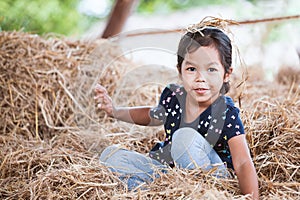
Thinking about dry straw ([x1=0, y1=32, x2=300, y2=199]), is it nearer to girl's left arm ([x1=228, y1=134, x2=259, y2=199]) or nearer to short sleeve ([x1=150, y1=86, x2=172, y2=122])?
girl's left arm ([x1=228, y1=134, x2=259, y2=199])

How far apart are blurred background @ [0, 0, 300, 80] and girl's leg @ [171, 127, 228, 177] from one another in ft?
1.10

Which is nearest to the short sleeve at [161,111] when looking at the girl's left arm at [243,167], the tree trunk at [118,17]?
the girl's left arm at [243,167]

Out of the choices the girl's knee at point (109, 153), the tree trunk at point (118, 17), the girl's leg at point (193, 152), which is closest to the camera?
the girl's leg at point (193, 152)

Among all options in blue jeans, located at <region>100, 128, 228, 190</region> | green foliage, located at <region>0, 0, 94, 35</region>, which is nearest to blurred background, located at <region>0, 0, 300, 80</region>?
green foliage, located at <region>0, 0, 94, 35</region>

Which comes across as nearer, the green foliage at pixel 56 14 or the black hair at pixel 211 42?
the black hair at pixel 211 42

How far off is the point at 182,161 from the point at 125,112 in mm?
349

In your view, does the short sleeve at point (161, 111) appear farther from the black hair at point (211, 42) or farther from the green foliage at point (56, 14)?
the green foliage at point (56, 14)

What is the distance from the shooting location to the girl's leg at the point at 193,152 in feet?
4.61

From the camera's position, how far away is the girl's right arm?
1.67 meters

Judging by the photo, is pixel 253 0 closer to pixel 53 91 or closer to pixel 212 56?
pixel 53 91

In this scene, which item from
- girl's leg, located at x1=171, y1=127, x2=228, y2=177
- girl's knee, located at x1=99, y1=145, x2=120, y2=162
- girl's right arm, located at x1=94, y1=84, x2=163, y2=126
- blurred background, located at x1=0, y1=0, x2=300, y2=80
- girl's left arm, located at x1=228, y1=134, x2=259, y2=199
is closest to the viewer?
girl's left arm, located at x1=228, y1=134, x2=259, y2=199

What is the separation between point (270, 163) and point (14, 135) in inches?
44.4

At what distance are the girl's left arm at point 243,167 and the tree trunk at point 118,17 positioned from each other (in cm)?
205

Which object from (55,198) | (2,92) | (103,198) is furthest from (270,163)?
(2,92)
